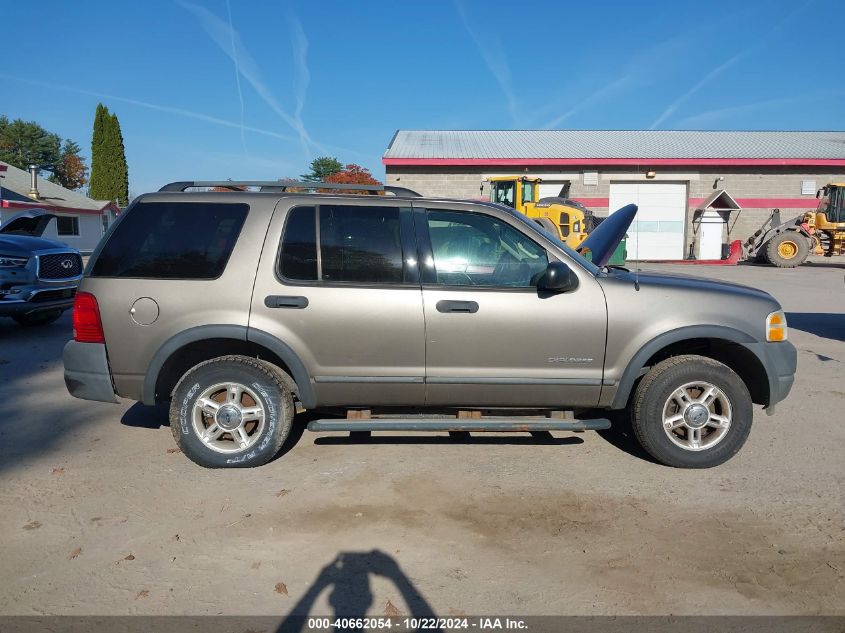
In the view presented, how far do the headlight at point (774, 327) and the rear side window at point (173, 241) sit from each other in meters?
3.69

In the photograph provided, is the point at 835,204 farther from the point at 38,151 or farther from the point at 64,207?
the point at 38,151

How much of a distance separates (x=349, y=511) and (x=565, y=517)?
1.27 m

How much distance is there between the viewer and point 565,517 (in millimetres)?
3787

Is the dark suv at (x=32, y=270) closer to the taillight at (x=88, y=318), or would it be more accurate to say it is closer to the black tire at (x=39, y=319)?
the black tire at (x=39, y=319)

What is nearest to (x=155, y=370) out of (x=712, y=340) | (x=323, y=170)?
(x=712, y=340)

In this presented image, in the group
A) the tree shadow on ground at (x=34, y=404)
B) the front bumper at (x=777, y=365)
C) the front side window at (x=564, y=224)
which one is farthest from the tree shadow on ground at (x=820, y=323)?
the tree shadow on ground at (x=34, y=404)

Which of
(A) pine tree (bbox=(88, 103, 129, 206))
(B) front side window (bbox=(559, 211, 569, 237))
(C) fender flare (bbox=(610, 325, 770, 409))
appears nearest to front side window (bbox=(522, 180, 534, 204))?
(B) front side window (bbox=(559, 211, 569, 237))

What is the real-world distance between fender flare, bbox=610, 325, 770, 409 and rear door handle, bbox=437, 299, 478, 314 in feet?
3.65

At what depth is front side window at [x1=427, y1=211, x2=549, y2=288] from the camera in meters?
4.42

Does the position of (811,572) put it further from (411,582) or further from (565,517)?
(411,582)

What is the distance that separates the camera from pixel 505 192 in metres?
23.9

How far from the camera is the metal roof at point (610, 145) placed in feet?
97.1

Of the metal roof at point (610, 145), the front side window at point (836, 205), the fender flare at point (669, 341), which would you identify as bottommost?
the fender flare at point (669, 341)

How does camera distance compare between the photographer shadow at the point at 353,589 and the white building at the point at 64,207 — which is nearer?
the photographer shadow at the point at 353,589
